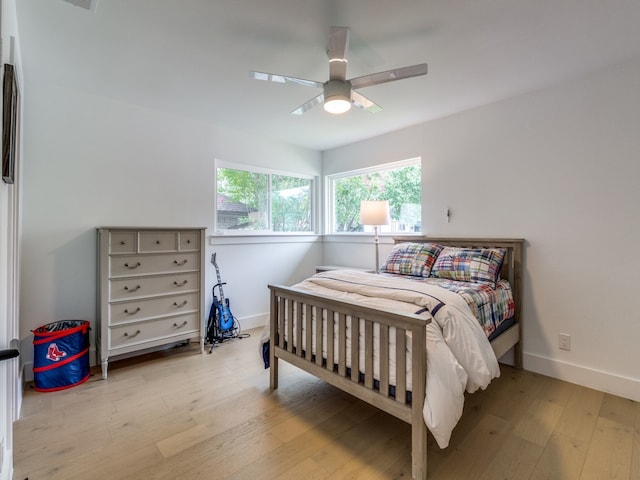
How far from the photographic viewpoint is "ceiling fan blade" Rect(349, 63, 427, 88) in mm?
1784

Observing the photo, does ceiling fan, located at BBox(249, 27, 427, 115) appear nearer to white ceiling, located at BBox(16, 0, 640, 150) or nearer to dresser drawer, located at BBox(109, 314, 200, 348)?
white ceiling, located at BBox(16, 0, 640, 150)

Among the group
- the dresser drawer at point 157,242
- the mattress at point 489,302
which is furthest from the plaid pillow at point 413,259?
the dresser drawer at point 157,242

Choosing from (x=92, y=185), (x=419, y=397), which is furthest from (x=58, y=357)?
(x=419, y=397)

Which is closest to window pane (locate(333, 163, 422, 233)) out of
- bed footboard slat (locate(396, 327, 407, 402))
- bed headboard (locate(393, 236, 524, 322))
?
bed headboard (locate(393, 236, 524, 322))

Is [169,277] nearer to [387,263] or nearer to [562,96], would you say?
[387,263]

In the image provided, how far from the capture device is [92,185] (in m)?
2.69

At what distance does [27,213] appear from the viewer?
241cm

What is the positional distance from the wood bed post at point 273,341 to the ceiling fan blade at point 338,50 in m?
1.55

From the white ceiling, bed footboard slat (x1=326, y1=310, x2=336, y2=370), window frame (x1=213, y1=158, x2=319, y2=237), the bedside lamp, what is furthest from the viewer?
window frame (x1=213, y1=158, x2=319, y2=237)

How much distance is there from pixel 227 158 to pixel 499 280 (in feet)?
9.86

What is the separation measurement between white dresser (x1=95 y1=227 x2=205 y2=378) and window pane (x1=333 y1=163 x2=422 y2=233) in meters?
2.11

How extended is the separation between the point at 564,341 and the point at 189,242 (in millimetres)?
3259

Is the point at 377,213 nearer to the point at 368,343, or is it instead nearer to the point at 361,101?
the point at 361,101

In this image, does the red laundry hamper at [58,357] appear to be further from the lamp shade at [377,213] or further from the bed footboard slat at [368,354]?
the lamp shade at [377,213]
